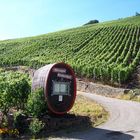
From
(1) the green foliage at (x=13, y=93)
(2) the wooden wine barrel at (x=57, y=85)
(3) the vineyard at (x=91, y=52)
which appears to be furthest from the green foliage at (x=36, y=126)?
(3) the vineyard at (x=91, y=52)

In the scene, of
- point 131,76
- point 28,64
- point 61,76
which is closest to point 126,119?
point 61,76

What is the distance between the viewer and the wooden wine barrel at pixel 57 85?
74.9ft

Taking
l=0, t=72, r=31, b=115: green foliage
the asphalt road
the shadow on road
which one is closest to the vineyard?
the asphalt road

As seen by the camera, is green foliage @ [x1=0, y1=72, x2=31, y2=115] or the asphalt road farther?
green foliage @ [x1=0, y1=72, x2=31, y2=115]

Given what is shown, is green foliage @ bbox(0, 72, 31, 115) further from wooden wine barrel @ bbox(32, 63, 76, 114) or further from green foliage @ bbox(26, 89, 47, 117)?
green foliage @ bbox(26, 89, 47, 117)

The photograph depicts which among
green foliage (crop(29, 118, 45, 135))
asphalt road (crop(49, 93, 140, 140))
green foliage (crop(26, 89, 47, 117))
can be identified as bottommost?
asphalt road (crop(49, 93, 140, 140))

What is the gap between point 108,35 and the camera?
250 feet

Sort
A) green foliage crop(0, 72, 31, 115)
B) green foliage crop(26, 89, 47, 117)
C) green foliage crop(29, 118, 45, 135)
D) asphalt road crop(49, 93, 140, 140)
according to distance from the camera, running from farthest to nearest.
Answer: green foliage crop(0, 72, 31, 115)
green foliage crop(26, 89, 47, 117)
green foliage crop(29, 118, 45, 135)
asphalt road crop(49, 93, 140, 140)

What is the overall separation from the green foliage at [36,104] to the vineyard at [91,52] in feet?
70.2

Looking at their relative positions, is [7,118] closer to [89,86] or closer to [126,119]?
[126,119]

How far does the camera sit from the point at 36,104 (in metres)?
22.0

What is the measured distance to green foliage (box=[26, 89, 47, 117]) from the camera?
71.9ft

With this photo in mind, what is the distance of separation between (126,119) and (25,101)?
18.9ft

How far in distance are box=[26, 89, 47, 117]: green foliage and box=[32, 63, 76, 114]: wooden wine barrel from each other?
10.6 inches
